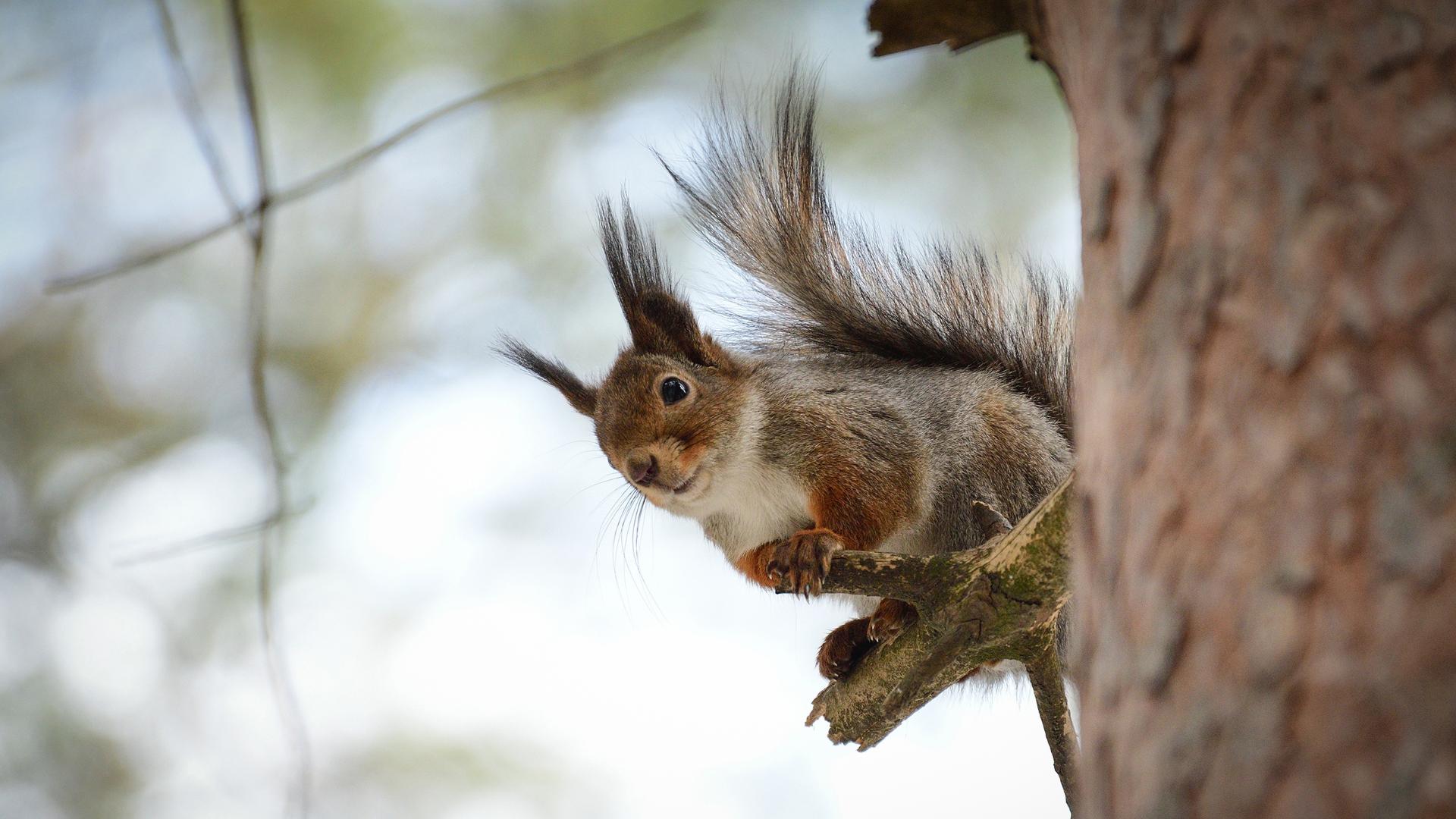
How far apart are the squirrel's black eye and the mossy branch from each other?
65 centimetres

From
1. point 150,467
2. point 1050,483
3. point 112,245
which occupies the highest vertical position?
point 112,245

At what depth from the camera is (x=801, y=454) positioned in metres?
2.21

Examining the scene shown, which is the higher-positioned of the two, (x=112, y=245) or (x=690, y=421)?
(x=112, y=245)

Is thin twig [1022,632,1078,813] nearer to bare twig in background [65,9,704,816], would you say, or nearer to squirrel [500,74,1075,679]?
squirrel [500,74,1075,679]

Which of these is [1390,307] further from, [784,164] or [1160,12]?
[784,164]

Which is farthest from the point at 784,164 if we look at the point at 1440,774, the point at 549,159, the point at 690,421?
the point at 1440,774

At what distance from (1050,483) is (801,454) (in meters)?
0.49

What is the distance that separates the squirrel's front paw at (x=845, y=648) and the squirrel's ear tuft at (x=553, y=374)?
2.50 feet

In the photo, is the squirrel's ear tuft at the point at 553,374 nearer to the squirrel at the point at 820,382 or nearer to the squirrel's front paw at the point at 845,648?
the squirrel at the point at 820,382

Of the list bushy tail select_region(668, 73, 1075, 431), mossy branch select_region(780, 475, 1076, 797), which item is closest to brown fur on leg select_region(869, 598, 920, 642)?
mossy branch select_region(780, 475, 1076, 797)

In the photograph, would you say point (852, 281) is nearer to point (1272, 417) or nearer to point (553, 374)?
point (553, 374)

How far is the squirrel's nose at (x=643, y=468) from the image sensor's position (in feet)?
6.98

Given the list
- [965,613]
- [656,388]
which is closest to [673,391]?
[656,388]

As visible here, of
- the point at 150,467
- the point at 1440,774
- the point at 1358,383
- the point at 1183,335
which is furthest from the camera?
the point at 150,467
